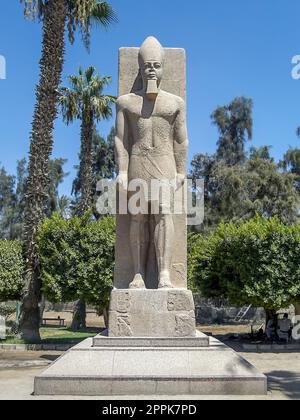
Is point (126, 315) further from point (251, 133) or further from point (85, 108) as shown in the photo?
point (251, 133)

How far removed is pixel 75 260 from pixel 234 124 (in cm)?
2258

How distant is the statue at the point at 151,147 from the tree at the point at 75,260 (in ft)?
30.1

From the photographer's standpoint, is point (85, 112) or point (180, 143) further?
point (85, 112)

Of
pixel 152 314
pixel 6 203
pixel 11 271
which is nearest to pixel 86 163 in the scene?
pixel 11 271

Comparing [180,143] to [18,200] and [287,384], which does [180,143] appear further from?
[18,200]

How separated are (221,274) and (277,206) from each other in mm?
13693

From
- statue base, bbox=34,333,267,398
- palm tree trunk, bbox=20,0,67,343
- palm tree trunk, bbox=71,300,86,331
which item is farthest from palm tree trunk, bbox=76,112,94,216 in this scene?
statue base, bbox=34,333,267,398

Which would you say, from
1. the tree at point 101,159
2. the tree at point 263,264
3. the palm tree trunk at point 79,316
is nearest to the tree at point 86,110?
the palm tree trunk at point 79,316

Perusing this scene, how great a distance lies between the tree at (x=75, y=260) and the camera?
615 inches

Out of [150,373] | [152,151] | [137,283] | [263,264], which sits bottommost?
[150,373]

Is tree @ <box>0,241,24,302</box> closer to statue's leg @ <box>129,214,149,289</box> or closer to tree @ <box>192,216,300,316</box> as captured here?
tree @ <box>192,216,300,316</box>

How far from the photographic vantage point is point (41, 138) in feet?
52.3

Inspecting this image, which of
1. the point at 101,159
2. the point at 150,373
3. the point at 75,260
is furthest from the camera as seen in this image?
the point at 101,159

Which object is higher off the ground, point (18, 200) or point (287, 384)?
point (18, 200)
